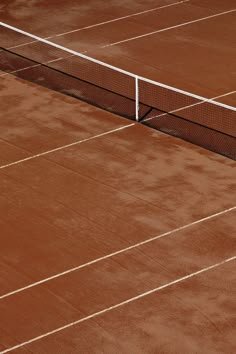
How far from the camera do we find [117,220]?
54.1 ft

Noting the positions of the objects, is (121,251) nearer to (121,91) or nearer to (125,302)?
(125,302)

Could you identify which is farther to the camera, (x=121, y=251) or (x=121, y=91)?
(x=121, y=91)

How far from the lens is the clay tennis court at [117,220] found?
13.7 m

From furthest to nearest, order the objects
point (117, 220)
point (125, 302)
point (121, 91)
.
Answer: point (121, 91), point (117, 220), point (125, 302)

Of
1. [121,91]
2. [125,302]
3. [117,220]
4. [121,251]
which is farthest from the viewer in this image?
[121,91]

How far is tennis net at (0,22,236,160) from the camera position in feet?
64.1

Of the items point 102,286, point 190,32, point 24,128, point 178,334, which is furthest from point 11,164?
point 190,32

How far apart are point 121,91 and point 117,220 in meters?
5.72

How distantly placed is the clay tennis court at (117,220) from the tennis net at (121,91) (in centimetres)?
21

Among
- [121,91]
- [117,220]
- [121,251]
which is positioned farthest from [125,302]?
[121,91]

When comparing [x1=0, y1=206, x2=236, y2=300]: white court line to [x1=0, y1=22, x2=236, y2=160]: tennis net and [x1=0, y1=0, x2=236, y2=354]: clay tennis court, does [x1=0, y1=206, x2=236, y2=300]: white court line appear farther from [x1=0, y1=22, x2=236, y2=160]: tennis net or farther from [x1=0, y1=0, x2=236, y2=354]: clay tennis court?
[x1=0, y1=22, x2=236, y2=160]: tennis net

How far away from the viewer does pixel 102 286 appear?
577 inches

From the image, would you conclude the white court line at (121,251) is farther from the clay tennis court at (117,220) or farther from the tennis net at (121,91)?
the tennis net at (121,91)

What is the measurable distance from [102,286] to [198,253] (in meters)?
1.62
